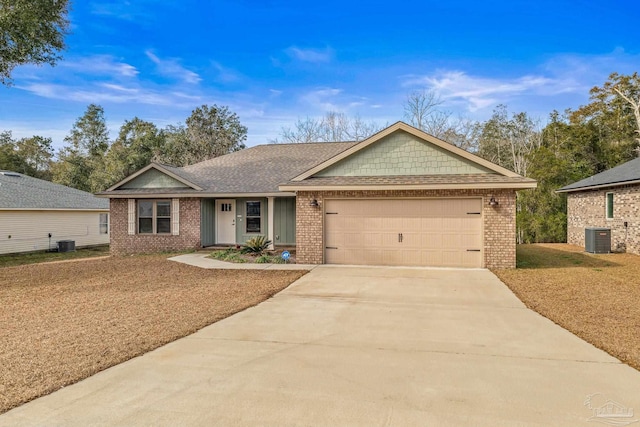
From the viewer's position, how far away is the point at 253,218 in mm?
16250

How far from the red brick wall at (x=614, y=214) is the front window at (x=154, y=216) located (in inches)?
728

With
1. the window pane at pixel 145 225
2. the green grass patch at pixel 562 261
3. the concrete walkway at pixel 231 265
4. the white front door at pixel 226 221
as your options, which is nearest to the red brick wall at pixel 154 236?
the window pane at pixel 145 225

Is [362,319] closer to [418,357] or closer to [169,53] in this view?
[418,357]

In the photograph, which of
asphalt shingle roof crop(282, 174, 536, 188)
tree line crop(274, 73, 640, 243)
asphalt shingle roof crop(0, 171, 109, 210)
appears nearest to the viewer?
asphalt shingle roof crop(282, 174, 536, 188)

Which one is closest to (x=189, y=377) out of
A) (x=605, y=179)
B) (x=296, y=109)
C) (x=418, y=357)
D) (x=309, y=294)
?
(x=418, y=357)

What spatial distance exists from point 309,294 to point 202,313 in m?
2.35

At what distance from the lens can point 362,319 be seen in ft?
20.2

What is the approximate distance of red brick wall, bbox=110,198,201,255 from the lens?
15.8m

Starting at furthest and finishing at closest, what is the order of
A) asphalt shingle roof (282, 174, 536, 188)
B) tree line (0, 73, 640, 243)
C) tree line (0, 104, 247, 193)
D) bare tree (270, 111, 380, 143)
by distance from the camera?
tree line (0, 104, 247, 193), bare tree (270, 111, 380, 143), tree line (0, 73, 640, 243), asphalt shingle roof (282, 174, 536, 188)

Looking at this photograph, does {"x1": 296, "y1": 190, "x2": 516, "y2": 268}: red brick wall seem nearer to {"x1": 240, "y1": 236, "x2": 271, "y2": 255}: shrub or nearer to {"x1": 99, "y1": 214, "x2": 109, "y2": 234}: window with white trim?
{"x1": 240, "y1": 236, "x2": 271, "y2": 255}: shrub

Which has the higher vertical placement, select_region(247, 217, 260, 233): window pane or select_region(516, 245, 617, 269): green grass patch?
select_region(247, 217, 260, 233): window pane

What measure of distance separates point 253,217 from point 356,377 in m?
12.8

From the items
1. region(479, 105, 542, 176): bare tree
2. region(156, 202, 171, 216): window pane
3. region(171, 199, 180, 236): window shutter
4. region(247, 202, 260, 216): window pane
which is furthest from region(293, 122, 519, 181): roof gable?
region(479, 105, 542, 176): bare tree

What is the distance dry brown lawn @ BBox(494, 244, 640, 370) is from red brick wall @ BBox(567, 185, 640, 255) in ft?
7.57
